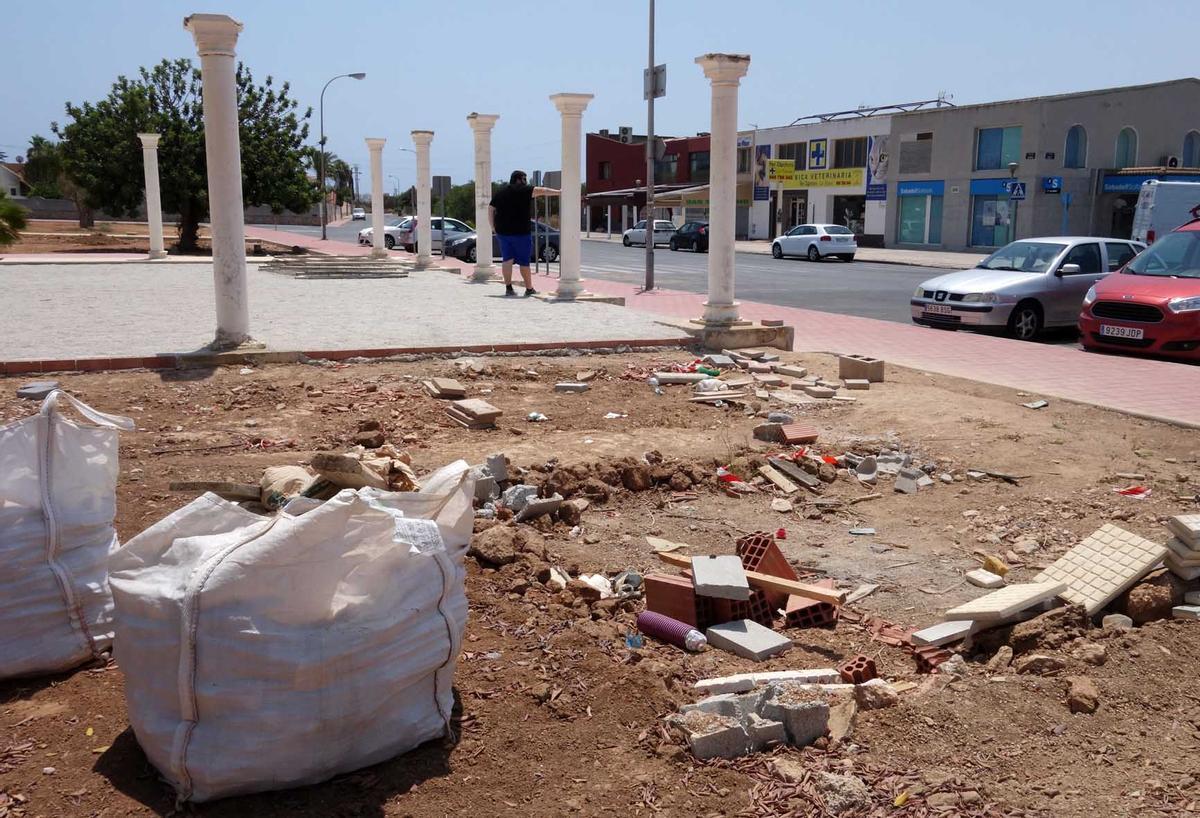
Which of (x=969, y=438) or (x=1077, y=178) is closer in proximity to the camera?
(x=969, y=438)

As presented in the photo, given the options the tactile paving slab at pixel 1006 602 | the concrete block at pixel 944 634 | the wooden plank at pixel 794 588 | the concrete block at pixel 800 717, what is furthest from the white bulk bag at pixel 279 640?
the tactile paving slab at pixel 1006 602

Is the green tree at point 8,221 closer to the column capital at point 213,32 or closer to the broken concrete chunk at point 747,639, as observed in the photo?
the column capital at point 213,32

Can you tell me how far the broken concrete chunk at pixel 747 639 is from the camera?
155 inches

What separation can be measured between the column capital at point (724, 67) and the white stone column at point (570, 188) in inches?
206

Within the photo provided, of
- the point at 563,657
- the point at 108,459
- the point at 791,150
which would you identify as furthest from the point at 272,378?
the point at 791,150

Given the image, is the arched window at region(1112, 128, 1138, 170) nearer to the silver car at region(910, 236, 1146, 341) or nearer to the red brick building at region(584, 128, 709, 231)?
the red brick building at region(584, 128, 709, 231)

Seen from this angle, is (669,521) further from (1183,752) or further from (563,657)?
(1183,752)

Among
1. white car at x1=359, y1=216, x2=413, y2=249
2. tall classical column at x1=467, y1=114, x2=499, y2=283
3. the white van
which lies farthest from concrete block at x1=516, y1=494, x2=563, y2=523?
white car at x1=359, y1=216, x2=413, y2=249

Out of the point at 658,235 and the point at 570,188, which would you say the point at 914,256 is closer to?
the point at 658,235

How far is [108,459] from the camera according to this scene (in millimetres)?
3682

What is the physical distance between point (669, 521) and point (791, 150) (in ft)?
174

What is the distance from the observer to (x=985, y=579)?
4.85 m

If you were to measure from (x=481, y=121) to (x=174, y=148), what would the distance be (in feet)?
56.8

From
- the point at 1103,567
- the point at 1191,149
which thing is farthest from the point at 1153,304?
the point at 1191,149
